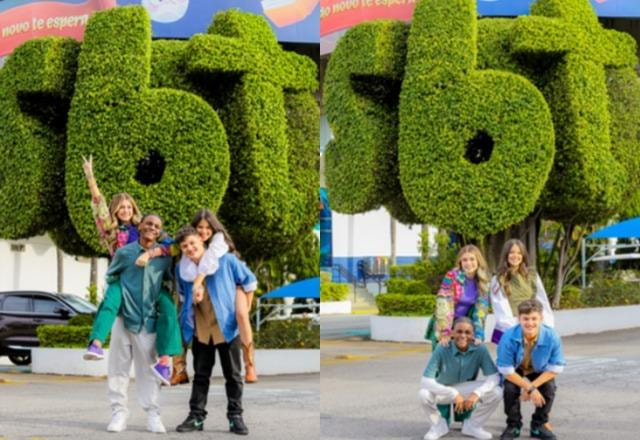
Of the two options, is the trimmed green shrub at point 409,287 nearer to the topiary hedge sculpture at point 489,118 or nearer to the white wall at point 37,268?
the topiary hedge sculpture at point 489,118

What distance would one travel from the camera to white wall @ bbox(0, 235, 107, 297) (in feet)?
80.6

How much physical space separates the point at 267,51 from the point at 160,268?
26.3 feet

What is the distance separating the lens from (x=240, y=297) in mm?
6453

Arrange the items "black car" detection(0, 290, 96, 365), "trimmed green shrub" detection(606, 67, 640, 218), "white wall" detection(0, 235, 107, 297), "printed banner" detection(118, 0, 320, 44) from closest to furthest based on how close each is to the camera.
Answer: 1. "trimmed green shrub" detection(606, 67, 640, 218)
2. "black car" detection(0, 290, 96, 365)
3. "printed banner" detection(118, 0, 320, 44)
4. "white wall" detection(0, 235, 107, 297)

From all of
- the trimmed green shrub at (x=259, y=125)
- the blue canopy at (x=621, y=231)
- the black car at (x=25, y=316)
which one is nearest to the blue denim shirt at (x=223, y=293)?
the trimmed green shrub at (x=259, y=125)

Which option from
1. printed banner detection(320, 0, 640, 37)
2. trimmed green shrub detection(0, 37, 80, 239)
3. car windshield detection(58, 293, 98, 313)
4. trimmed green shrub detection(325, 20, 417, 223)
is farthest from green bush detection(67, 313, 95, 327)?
printed banner detection(320, 0, 640, 37)

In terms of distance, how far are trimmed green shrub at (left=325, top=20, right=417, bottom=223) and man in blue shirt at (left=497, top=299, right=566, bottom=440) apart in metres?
7.99

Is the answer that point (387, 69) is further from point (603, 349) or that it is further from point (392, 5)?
point (392, 5)

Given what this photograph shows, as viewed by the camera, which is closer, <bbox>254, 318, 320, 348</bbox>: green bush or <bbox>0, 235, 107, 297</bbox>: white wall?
<bbox>254, 318, 320, 348</bbox>: green bush

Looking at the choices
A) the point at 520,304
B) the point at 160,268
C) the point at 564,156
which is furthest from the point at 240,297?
the point at 564,156

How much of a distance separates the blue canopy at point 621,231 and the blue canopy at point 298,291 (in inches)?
229

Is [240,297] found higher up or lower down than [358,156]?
lower down

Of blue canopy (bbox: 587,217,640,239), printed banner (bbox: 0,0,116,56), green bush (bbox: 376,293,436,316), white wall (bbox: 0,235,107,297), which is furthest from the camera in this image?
printed banner (bbox: 0,0,116,56)

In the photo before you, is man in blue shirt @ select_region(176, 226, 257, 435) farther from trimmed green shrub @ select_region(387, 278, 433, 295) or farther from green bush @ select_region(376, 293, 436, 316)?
trimmed green shrub @ select_region(387, 278, 433, 295)
